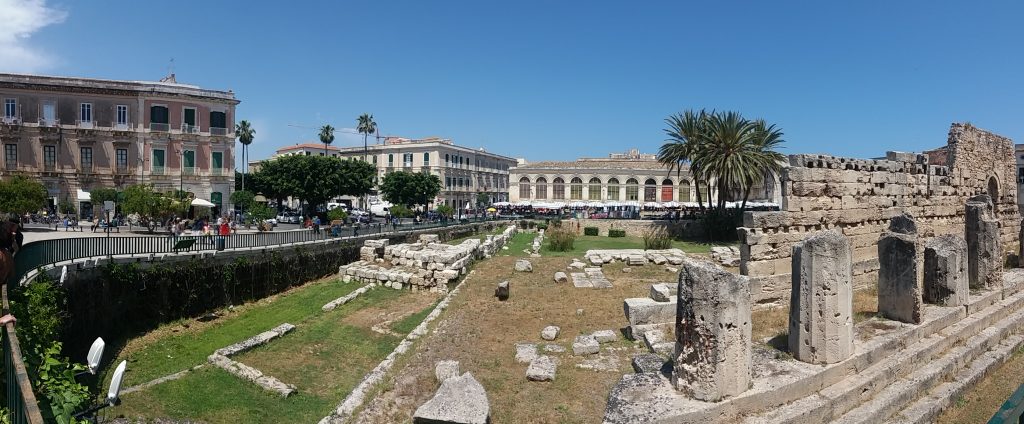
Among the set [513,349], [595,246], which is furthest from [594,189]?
[513,349]

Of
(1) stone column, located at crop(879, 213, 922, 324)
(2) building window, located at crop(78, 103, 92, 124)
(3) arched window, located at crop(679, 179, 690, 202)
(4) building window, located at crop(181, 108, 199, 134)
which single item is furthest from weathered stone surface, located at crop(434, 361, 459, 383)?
(3) arched window, located at crop(679, 179, 690, 202)

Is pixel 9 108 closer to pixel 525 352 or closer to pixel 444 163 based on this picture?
pixel 525 352

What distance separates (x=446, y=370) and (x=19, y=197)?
83.3ft

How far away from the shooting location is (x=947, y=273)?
11.0 meters

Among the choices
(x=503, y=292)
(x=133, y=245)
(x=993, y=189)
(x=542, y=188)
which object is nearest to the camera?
(x=503, y=292)

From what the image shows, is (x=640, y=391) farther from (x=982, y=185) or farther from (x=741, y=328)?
(x=982, y=185)

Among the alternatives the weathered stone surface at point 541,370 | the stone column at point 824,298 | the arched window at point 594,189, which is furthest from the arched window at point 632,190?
the stone column at point 824,298

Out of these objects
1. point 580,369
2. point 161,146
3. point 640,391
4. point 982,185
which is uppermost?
point 161,146

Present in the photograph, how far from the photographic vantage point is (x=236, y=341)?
16.7 meters

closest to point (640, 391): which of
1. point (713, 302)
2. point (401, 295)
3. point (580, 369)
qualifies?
point (713, 302)

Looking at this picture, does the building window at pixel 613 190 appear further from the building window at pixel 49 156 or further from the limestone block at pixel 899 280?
the limestone block at pixel 899 280

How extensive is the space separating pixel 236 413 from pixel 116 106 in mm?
37427

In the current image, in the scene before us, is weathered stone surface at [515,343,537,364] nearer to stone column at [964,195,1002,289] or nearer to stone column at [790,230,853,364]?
stone column at [790,230,853,364]

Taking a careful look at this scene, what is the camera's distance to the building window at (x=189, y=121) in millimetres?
41156
